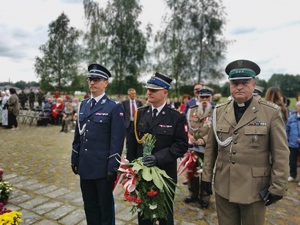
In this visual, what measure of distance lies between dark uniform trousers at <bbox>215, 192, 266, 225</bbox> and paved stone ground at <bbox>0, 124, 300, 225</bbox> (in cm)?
116

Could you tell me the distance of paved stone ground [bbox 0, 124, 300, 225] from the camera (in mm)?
3686

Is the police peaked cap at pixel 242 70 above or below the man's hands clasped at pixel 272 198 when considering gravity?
above

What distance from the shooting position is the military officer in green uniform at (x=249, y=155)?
2.15 metres

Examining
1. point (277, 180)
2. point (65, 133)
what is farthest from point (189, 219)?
point (65, 133)

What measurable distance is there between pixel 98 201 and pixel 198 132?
83.6 inches

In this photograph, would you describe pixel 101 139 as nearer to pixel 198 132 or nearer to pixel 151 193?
pixel 151 193

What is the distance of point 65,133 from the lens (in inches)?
480

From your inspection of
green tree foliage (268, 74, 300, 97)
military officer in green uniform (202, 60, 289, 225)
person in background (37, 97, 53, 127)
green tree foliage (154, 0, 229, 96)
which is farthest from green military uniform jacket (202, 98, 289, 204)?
green tree foliage (268, 74, 300, 97)

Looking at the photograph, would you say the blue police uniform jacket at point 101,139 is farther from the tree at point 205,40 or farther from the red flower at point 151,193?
the tree at point 205,40

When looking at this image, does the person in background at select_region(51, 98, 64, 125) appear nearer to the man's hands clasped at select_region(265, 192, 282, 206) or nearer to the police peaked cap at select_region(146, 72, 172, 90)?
the police peaked cap at select_region(146, 72, 172, 90)

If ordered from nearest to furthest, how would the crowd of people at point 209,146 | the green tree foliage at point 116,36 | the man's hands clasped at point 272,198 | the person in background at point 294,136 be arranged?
the man's hands clasped at point 272,198
the crowd of people at point 209,146
the person in background at point 294,136
the green tree foliage at point 116,36

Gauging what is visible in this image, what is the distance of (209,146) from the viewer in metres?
2.64

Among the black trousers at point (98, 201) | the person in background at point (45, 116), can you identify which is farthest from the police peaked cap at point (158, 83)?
the person in background at point (45, 116)

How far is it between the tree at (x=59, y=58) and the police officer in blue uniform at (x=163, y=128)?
32.5 meters
